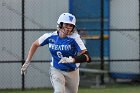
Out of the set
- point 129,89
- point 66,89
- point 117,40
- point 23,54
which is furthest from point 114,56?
point 66,89

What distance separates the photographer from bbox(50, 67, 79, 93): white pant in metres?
7.73

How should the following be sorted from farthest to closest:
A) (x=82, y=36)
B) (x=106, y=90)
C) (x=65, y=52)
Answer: (x=82, y=36)
(x=106, y=90)
(x=65, y=52)

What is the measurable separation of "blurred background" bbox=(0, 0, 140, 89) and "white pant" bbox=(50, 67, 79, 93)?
18.8 feet

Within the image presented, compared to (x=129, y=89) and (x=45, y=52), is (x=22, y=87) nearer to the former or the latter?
(x=45, y=52)

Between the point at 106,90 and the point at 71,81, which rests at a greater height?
the point at 71,81

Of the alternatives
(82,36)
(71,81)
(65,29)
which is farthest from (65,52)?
(82,36)

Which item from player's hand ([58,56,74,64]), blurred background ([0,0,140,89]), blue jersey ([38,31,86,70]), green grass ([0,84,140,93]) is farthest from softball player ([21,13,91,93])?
blurred background ([0,0,140,89])

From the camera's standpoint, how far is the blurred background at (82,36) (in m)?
13.7

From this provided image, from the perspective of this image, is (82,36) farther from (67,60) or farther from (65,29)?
(67,60)

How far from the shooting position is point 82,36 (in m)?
14.1

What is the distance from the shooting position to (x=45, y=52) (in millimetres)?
13883

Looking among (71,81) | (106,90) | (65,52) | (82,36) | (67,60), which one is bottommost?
(106,90)

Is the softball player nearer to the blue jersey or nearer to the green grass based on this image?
the blue jersey

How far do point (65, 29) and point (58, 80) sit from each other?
2.59ft
